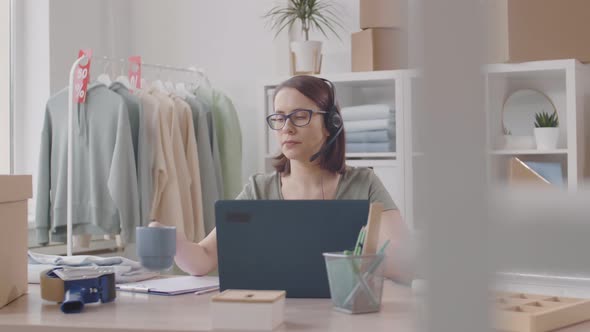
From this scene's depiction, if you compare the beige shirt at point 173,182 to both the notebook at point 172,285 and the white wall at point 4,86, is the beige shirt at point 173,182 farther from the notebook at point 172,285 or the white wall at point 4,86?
the notebook at point 172,285

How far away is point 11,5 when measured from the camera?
3.83 metres

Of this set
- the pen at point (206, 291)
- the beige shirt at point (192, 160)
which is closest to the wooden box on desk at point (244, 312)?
the pen at point (206, 291)

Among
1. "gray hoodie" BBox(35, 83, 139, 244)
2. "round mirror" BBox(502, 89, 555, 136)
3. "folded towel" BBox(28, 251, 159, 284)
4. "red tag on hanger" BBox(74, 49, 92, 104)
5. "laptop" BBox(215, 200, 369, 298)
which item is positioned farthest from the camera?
"round mirror" BBox(502, 89, 555, 136)

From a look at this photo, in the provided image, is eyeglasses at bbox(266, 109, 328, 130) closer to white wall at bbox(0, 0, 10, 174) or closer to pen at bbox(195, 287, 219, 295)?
pen at bbox(195, 287, 219, 295)

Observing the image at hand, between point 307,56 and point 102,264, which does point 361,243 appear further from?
point 307,56

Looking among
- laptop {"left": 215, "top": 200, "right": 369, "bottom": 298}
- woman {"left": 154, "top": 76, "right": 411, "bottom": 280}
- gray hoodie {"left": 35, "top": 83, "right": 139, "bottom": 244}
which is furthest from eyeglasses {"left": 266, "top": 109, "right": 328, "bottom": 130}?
gray hoodie {"left": 35, "top": 83, "right": 139, "bottom": 244}

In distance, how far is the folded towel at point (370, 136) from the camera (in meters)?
3.61

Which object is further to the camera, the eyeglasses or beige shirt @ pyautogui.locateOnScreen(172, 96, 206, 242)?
beige shirt @ pyautogui.locateOnScreen(172, 96, 206, 242)

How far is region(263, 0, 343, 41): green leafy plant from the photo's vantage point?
3.91 meters

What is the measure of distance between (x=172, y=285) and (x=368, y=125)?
1978 mm

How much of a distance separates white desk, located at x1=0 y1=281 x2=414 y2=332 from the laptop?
6cm

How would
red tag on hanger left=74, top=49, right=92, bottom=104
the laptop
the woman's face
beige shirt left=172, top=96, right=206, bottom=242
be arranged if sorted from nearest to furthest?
the laptop
the woman's face
red tag on hanger left=74, top=49, right=92, bottom=104
beige shirt left=172, top=96, right=206, bottom=242

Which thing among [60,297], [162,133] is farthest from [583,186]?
[162,133]

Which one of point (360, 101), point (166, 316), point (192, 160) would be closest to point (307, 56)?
point (360, 101)
